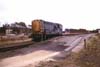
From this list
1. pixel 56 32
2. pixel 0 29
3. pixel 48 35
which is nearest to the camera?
pixel 48 35

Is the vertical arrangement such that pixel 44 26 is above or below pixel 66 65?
above

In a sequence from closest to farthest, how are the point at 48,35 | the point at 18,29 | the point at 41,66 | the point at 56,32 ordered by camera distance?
the point at 41,66 < the point at 48,35 < the point at 56,32 < the point at 18,29

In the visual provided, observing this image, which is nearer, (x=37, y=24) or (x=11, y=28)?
(x=37, y=24)

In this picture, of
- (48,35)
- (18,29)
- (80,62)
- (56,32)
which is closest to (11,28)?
(18,29)

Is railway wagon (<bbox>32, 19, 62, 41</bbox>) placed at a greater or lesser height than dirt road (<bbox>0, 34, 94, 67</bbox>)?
greater

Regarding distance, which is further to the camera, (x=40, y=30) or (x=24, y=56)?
(x=40, y=30)

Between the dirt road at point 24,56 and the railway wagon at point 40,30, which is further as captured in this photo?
the railway wagon at point 40,30

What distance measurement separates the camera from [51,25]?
2024 inches

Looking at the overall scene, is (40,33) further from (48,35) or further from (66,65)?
(66,65)

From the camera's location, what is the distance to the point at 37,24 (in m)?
44.4

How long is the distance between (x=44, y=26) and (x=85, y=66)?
3043 centimetres

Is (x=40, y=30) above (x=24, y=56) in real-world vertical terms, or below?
above

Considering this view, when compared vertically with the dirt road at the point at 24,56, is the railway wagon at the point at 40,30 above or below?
above

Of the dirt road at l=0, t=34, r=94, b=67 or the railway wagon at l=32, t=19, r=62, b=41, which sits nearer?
the dirt road at l=0, t=34, r=94, b=67
